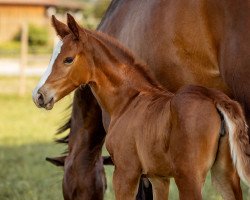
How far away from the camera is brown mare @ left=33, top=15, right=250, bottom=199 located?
359 centimetres

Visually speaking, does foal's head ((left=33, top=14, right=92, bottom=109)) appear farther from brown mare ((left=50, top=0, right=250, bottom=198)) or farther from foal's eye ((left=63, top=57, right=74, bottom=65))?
brown mare ((left=50, top=0, right=250, bottom=198))

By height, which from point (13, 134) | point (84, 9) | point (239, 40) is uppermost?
point (239, 40)

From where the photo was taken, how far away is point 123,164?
4043 mm

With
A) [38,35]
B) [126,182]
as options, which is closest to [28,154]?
[126,182]

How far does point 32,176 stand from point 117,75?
3894mm

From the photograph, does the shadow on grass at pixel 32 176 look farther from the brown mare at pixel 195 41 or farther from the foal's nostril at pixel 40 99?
the foal's nostril at pixel 40 99

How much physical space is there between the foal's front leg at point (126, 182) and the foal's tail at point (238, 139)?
0.64 meters

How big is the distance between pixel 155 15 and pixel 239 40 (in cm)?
89

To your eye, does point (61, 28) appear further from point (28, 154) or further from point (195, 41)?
point (28, 154)

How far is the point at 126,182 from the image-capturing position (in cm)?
402

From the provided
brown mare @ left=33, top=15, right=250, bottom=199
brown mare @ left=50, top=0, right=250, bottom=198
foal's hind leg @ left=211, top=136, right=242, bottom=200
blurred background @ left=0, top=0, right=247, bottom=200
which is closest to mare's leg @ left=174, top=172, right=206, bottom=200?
brown mare @ left=33, top=15, right=250, bottom=199

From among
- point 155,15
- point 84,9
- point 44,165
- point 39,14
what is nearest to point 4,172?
point 44,165

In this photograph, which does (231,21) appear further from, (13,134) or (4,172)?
(13,134)

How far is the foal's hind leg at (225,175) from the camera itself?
12.0ft
